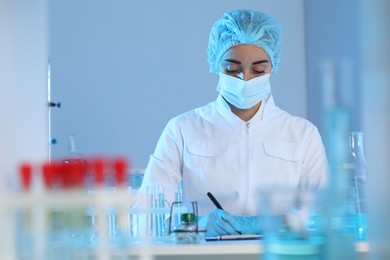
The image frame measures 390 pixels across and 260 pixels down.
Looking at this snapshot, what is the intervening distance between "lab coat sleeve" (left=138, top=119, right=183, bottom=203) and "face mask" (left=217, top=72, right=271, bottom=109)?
0.75 ft

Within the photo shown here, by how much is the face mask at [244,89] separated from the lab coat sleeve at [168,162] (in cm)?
23

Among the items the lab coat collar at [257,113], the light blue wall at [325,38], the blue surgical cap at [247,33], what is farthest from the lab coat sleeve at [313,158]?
the light blue wall at [325,38]

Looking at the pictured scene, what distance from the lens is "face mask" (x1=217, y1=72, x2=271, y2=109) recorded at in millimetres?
2502

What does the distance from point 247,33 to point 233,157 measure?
44 cm

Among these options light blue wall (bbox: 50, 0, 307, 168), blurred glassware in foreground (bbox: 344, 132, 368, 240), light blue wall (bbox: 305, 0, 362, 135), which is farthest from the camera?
light blue wall (bbox: 50, 0, 307, 168)

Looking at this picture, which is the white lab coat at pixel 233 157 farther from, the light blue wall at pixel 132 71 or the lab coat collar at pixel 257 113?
the light blue wall at pixel 132 71

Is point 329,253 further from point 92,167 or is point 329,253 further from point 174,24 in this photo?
point 174,24

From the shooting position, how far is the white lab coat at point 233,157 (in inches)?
99.5

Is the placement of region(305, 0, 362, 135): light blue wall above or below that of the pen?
above

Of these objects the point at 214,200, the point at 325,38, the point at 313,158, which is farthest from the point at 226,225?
the point at 325,38

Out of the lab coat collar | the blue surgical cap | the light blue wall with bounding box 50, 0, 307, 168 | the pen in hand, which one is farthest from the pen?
the light blue wall with bounding box 50, 0, 307, 168

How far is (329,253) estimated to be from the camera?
60 cm

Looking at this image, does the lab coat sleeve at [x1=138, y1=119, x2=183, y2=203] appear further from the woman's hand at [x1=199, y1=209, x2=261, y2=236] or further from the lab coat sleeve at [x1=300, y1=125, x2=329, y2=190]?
the lab coat sleeve at [x1=300, y1=125, x2=329, y2=190]

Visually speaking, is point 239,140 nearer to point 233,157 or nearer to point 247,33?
point 233,157
